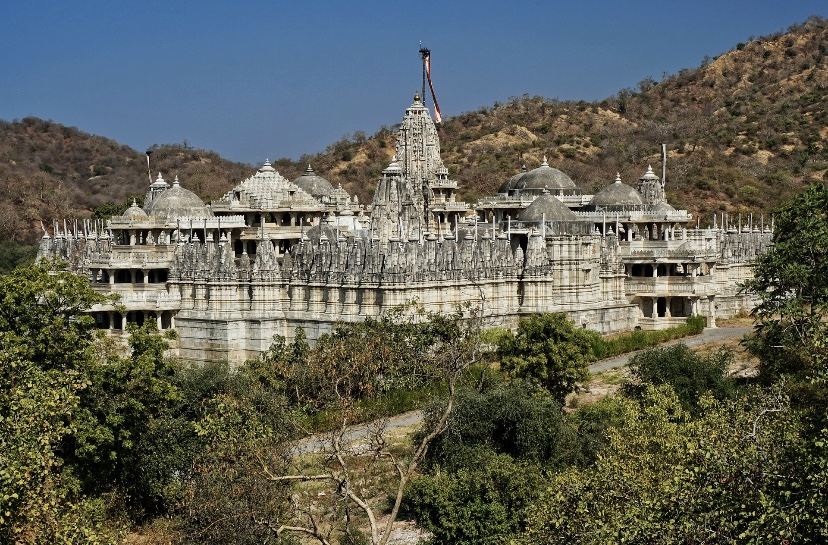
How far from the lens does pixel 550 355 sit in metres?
38.3

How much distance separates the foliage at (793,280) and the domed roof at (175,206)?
24327 mm

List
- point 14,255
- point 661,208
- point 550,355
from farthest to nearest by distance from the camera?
point 14,255
point 661,208
point 550,355

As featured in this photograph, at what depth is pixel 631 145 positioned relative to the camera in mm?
105500

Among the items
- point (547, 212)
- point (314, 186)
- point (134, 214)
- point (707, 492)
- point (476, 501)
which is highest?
point (314, 186)

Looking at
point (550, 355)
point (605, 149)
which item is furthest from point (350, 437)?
point (605, 149)

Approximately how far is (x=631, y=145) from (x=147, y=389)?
78.7 metres

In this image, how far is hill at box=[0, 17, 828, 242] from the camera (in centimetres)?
9469

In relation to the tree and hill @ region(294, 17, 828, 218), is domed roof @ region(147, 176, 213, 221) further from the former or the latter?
hill @ region(294, 17, 828, 218)

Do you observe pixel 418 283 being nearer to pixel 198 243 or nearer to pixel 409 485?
pixel 198 243

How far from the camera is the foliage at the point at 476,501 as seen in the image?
91.1 feet

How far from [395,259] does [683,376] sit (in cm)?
1159

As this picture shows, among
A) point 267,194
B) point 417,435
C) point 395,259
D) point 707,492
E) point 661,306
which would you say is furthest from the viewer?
point 267,194

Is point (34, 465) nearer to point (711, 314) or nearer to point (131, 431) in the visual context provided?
point (131, 431)

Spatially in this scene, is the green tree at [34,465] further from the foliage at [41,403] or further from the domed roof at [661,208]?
the domed roof at [661,208]
